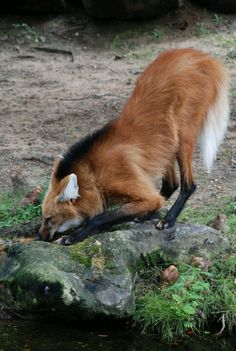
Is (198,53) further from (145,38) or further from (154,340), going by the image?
(145,38)

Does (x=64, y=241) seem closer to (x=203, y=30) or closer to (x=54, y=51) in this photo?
(x=54, y=51)

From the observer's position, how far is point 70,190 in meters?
4.94

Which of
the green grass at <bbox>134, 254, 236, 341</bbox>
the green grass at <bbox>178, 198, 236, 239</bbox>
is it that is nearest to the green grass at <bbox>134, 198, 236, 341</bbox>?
the green grass at <bbox>134, 254, 236, 341</bbox>

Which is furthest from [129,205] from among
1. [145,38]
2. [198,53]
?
[145,38]

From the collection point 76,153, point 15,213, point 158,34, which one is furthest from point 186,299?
point 158,34

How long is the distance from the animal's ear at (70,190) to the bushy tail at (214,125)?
1211 mm

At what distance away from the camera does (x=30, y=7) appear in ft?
34.0

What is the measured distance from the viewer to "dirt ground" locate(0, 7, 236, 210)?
7.07 m

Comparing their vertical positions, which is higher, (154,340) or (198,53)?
(198,53)

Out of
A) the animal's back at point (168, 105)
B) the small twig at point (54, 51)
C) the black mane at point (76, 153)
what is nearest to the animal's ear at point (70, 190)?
the black mane at point (76, 153)

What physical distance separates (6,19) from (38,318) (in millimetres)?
6669

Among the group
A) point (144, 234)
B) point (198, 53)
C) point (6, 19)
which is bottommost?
point (6, 19)

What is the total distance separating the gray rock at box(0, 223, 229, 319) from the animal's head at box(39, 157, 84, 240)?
0.94 feet

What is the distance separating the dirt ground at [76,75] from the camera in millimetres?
7070
